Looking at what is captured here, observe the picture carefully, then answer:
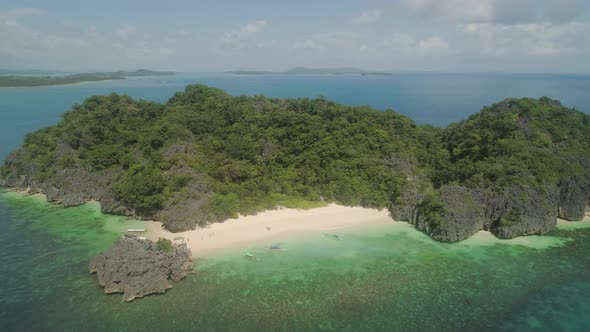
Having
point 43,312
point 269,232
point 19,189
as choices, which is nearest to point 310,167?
point 269,232

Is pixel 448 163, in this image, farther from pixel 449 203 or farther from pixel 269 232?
pixel 269 232

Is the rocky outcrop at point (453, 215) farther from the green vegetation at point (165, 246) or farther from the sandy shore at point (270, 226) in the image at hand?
the green vegetation at point (165, 246)

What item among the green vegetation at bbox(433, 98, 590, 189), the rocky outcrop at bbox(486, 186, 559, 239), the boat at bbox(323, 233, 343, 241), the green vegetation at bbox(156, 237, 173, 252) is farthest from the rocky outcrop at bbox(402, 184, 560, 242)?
the green vegetation at bbox(156, 237, 173, 252)

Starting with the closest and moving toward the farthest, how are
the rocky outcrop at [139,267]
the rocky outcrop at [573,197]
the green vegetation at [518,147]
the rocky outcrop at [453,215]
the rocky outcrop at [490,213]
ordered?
the rocky outcrop at [139,267], the rocky outcrop at [453,215], the rocky outcrop at [490,213], the rocky outcrop at [573,197], the green vegetation at [518,147]

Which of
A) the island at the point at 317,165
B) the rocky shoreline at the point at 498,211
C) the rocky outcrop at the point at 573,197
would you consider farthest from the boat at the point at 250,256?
the rocky outcrop at the point at 573,197

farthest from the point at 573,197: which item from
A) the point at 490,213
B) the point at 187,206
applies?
the point at 187,206

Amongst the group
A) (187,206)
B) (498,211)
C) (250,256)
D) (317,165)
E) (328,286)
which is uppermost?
(317,165)

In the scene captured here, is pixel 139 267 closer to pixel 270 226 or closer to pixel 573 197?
pixel 270 226

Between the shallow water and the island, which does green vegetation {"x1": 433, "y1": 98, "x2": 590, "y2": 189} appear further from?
the shallow water
